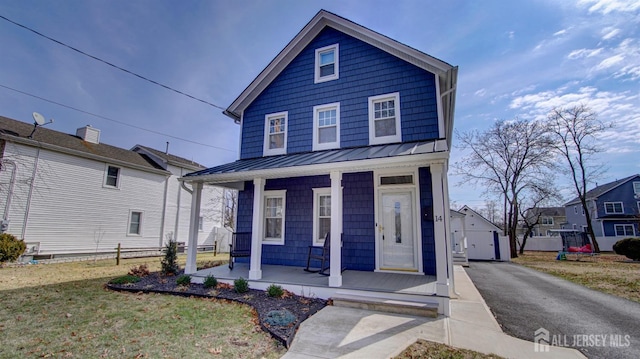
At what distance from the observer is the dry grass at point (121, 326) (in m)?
3.43

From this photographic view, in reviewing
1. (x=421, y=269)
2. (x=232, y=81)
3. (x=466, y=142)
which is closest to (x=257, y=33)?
(x=232, y=81)

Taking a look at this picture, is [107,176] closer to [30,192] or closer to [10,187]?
[30,192]

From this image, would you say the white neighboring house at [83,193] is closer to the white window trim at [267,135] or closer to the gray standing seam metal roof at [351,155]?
the white window trim at [267,135]

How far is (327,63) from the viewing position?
356 inches

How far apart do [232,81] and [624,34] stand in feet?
47.2

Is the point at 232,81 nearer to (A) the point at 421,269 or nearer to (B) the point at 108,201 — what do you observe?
(B) the point at 108,201

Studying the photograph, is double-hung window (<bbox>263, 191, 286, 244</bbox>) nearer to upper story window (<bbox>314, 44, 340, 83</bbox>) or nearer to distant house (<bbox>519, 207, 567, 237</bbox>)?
upper story window (<bbox>314, 44, 340, 83</bbox>)

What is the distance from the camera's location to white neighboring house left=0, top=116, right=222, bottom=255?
11.5 meters

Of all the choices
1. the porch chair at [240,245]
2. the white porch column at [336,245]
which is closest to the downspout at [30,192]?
the porch chair at [240,245]

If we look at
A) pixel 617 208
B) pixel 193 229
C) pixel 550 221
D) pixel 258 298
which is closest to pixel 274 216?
pixel 193 229

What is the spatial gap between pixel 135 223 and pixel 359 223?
14370 mm

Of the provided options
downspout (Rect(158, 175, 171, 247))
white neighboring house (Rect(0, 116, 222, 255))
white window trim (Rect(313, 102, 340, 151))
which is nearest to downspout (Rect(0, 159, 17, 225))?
white neighboring house (Rect(0, 116, 222, 255))

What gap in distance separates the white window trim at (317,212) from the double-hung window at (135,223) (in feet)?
42.0

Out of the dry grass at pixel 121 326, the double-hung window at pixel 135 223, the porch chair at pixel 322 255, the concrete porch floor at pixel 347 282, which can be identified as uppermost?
the double-hung window at pixel 135 223
